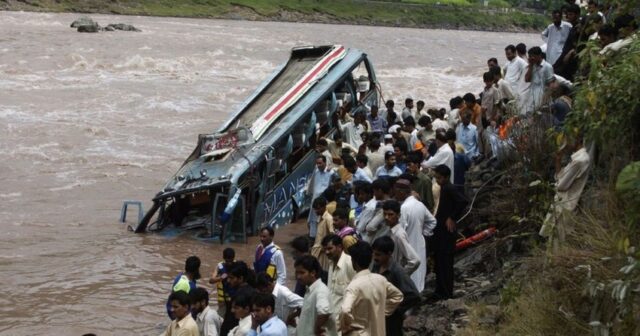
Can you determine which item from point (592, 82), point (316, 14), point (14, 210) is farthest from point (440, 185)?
point (316, 14)

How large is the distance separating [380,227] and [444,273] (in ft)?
4.20

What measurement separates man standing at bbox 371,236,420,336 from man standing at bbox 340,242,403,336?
0.33 meters

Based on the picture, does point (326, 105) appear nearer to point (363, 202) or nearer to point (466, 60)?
point (363, 202)

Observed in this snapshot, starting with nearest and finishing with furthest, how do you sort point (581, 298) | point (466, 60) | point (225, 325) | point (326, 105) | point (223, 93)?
point (581, 298) < point (225, 325) < point (326, 105) < point (223, 93) < point (466, 60)

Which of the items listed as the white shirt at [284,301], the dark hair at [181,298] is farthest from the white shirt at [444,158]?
the dark hair at [181,298]

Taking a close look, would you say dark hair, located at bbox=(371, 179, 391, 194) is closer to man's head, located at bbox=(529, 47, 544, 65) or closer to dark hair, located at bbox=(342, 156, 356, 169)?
dark hair, located at bbox=(342, 156, 356, 169)

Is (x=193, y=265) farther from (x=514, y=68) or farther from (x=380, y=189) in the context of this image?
(x=514, y=68)

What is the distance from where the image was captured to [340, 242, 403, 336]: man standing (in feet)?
21.3

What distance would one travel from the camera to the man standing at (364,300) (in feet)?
21.3

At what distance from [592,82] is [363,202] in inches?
103

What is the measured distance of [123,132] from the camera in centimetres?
2481

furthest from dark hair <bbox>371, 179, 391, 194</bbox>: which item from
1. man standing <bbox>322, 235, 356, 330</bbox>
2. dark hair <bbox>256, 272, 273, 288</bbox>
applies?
dark hair <bbox>256, 272, 273, 288</bbox>

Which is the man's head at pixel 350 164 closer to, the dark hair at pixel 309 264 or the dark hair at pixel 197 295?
the dark hair at pixel 197 295

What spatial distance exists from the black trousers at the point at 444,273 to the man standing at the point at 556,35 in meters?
5.37
